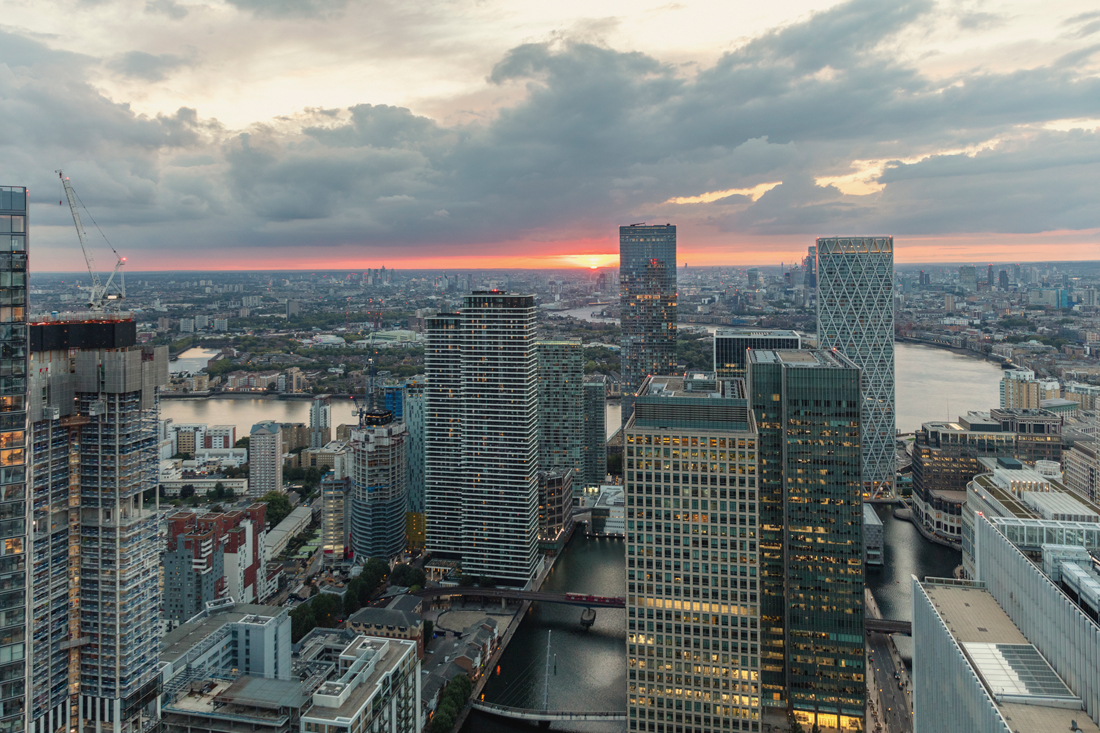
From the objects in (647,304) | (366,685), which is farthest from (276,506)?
(647,304)

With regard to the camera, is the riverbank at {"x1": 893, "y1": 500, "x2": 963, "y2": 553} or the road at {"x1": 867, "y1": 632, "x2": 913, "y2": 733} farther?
the riverbank at {"x1": 893, "y1": 500, "x2": 963, "y2": 553}

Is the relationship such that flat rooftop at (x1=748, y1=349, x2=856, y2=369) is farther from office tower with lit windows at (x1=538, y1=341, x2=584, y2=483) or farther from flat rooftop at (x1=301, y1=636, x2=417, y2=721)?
office tower with lit windows at (x1=538, y1=341, x2=584, y2=483)

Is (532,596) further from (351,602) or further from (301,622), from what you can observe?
(301,622)

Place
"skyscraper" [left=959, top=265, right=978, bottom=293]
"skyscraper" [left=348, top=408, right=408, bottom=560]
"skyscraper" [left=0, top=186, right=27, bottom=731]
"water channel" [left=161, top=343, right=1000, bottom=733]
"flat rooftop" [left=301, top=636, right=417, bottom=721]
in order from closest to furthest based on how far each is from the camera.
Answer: "skyscraper" [left=0, top=186, right=27, bottom=731]
"flat rooftop" [left=301, top=636, right=417, bottom=721]
"water channel" [left=161, top=343, right=1000, bottom=733]
"skyscraper" [left=348, top=408, right=408, bottom=560]
"skyscraper" [left=959, top=265, right=978, bottom=293]

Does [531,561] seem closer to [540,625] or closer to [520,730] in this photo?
[540,625]

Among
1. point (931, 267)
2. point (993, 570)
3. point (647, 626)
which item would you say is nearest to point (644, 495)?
point (647, 626)

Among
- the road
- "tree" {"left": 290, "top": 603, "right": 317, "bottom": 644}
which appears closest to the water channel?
the road
